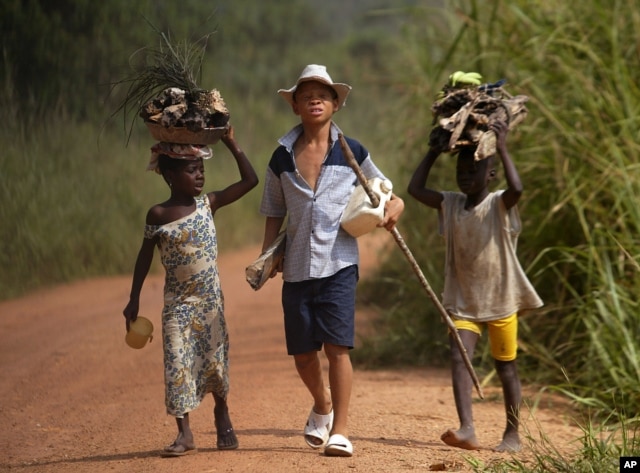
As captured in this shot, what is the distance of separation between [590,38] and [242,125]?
525cm

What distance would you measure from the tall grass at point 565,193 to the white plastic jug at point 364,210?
1736 mm

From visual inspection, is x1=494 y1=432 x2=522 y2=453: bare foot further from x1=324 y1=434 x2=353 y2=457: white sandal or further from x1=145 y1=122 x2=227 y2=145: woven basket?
x1=145 y1=122 x2=227 y2=145: woven basket

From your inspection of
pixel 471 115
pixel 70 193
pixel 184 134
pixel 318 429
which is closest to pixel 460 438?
pixel 318 429

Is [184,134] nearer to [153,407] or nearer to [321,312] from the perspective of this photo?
[321,312]

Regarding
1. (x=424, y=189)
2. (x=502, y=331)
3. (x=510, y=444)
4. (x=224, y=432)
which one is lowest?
(x=510, y=444)

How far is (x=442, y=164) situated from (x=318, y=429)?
3286 millimetres

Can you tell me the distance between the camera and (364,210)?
433 cm

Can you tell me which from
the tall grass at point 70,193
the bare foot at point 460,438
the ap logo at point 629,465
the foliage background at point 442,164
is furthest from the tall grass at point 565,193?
the ap logo at point 629,465

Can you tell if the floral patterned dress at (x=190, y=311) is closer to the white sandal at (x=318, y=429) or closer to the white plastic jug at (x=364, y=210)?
Answer: the white sandal at (x=318, y=429)

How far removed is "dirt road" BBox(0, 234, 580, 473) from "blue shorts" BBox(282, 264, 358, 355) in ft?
1.71

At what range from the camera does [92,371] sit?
253 inches

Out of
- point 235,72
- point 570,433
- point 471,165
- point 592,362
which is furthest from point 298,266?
point 235,72

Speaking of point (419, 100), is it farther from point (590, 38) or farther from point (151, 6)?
point (151, 6)

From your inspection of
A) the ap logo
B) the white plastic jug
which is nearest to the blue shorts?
the white plastic jug
